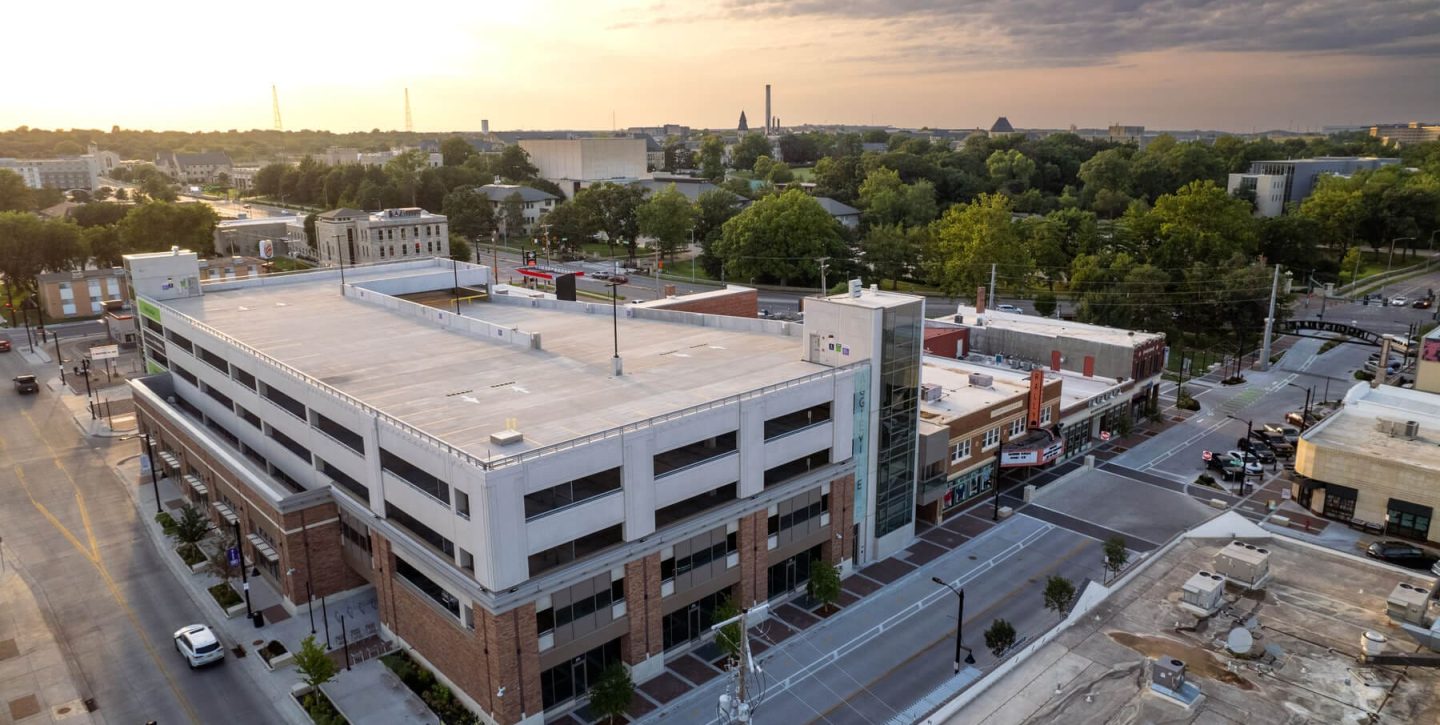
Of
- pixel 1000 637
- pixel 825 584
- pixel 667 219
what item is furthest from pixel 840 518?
pixel 667 219

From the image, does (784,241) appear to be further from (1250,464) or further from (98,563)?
(98,563)

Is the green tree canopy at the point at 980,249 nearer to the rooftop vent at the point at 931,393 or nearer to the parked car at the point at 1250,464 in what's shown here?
the parked car at the point at 1250,464

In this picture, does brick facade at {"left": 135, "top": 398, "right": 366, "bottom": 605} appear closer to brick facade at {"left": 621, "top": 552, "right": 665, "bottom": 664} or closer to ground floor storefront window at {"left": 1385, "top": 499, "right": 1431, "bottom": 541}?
brick facade at {"left": 621, "top": 552, "right": 665, "bottom": 664}

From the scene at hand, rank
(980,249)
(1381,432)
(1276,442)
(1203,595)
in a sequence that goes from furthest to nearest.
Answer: (980,249)
(1276,442)
(1381,432)
(1203,595)

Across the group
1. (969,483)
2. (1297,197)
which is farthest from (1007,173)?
(969,483)

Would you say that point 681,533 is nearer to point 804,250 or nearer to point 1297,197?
point 804,250

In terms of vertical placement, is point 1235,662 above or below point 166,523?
above
